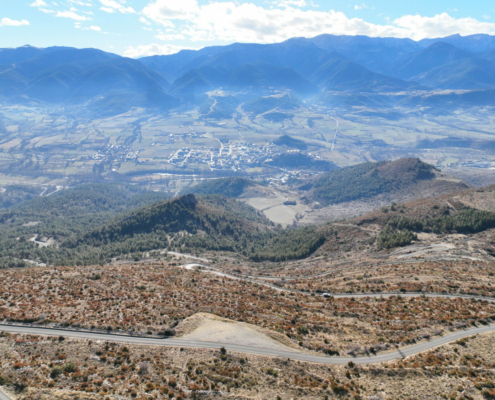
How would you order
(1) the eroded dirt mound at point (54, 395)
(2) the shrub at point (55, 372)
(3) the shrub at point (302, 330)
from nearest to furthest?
1. (1) the eroded dirt mound at point (54, 395)
2. (2) the shrub at point (55, 372)
3. (3) the shrub at point (302, 330)

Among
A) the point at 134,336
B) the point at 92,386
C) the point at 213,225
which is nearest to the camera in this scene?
the point at 92,386

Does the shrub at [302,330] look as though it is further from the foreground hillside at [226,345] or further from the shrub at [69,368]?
the shrub at [69,368]

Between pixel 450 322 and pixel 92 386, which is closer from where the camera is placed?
pixel 92 386

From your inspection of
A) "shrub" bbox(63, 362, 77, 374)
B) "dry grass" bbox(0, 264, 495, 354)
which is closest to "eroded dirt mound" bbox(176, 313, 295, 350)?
"dry grass" bbox(0, 264, 495, 354)

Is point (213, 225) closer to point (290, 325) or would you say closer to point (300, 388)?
point (290, 325)

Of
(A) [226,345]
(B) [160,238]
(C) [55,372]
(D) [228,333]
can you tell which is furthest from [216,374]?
(B) [160,238]

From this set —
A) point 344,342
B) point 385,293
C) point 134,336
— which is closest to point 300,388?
point 344,342

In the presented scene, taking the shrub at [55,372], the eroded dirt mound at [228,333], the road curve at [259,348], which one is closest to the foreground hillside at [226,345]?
the shrub at [55,372]
